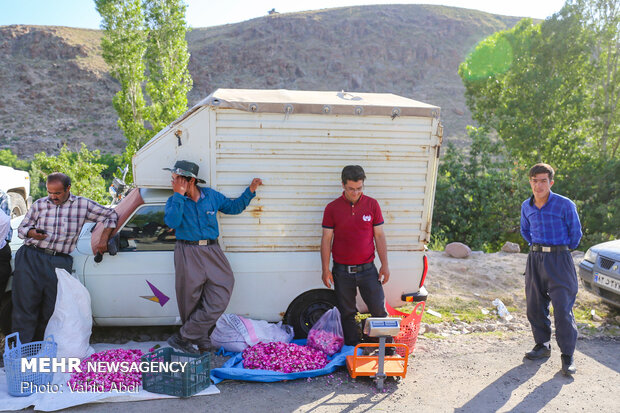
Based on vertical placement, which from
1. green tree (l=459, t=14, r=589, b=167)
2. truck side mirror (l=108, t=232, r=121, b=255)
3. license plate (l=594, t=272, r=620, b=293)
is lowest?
license plate (l=594, t=272, r=620, b=293)

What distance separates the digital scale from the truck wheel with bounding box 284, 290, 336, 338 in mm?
780

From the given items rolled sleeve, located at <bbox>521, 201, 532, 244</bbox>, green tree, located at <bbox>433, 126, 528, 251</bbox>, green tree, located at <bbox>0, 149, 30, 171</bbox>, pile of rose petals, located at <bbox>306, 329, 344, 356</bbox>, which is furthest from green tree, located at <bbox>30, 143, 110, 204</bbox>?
green tree, located at <bbox>0, 149, 30, 171</bbox>

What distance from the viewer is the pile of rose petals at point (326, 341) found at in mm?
4711

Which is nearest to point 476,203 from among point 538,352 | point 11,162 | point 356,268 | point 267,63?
point 538,352

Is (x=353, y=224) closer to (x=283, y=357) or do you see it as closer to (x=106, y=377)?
(x=283, y=357)

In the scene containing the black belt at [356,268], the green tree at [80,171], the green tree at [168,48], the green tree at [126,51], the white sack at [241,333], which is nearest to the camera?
the black belt at [356,268]

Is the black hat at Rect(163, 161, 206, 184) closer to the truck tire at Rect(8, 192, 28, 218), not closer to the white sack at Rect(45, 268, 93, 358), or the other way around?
the white sack at Rect(45, 268, 93, 358)

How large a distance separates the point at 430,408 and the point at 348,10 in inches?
2840

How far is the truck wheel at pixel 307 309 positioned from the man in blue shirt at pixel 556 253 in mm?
2126

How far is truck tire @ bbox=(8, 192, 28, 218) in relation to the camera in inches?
352

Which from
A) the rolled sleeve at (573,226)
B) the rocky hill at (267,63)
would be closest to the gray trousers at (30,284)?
the rolled sleeve at (573,226)

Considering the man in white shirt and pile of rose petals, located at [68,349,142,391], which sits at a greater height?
the man in white shirt

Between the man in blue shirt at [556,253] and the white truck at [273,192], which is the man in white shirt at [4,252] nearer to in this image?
the white truck at [273,192]

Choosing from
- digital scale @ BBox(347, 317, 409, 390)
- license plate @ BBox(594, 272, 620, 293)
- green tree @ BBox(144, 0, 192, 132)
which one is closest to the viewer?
digital scale @ BBox(347, 317, 409, 390)
